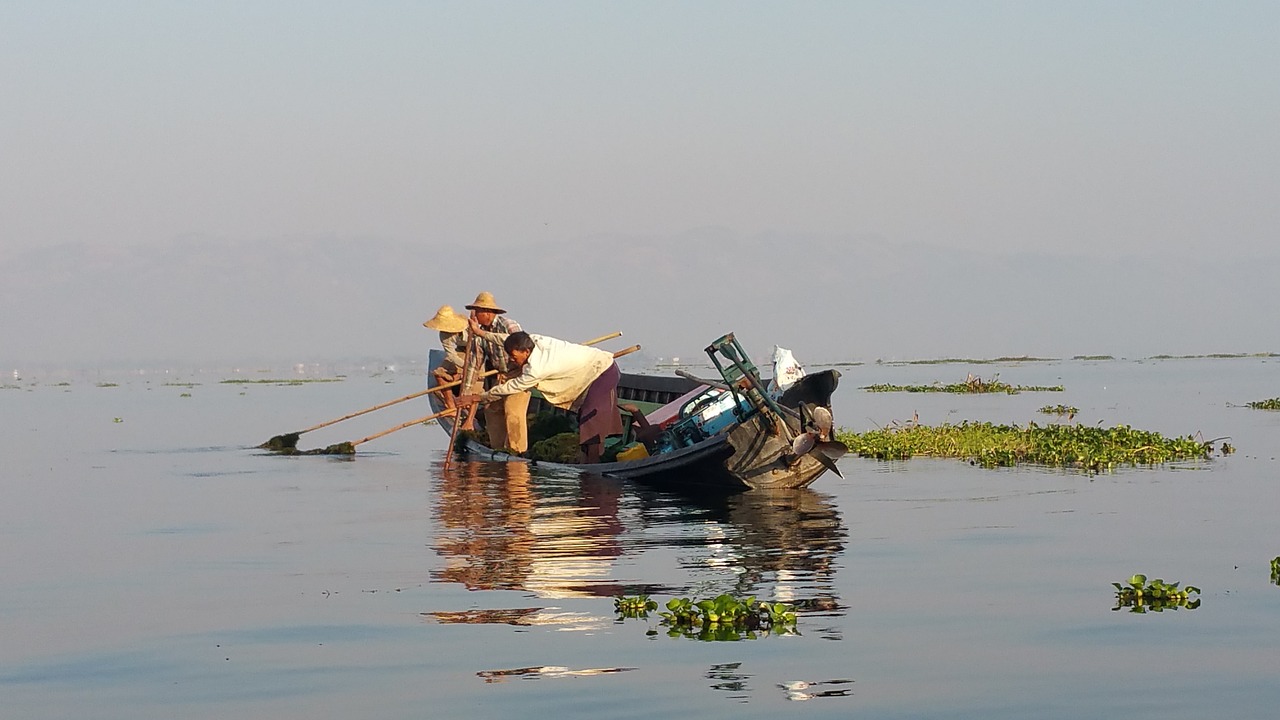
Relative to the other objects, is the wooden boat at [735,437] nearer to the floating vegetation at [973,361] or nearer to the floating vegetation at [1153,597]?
the floating vegetation at [1153,597]

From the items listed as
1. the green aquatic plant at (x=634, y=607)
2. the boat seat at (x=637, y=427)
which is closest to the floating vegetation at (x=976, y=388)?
the boat seat at (x=637, y=427)

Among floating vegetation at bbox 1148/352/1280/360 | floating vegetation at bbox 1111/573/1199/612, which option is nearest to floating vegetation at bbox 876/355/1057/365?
floating vegetation at bbox 1148/352/1280/360

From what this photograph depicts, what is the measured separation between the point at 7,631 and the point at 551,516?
8273mm

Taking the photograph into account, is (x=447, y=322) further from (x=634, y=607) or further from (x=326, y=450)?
(x=634, y=607)

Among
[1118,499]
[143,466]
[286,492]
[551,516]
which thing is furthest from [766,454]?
[143,466]

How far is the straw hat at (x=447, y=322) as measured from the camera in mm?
28766

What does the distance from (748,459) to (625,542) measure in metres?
4.15

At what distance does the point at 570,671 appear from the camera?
35.4 ft

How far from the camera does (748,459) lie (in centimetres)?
2123

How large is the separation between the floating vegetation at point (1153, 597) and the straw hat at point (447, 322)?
17174 millimetres

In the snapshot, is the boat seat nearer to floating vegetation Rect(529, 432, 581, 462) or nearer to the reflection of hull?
the reflection of hull

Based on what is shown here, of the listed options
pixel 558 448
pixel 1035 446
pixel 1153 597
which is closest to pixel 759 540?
pixel 1153 597

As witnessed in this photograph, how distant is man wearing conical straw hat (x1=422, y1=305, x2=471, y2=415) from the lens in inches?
1134

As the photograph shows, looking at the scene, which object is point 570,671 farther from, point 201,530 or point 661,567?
point 201,530
